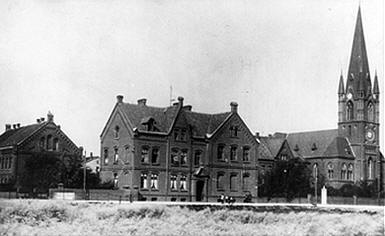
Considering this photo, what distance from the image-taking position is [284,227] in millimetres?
26312

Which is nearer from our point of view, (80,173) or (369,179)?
(80,173)

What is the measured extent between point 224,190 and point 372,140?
4446 centimetres

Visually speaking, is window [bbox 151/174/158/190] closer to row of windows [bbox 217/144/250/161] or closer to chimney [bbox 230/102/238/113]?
row of windows [bbox 217/144/250/161]

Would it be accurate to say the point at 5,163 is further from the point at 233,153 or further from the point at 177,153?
the point at 233,153

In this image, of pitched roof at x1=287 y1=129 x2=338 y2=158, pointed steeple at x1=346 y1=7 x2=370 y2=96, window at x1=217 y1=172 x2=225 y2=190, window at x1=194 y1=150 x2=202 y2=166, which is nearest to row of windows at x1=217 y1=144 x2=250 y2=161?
window at x1=217 y1=172 x2=225 y2=190

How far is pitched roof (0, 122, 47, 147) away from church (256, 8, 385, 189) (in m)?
34.7

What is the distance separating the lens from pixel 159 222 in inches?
1030

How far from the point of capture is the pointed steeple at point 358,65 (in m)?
92.8

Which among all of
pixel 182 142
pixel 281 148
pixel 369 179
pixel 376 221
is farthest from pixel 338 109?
pixel 376 221

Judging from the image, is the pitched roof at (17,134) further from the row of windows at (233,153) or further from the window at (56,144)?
the row of windows at (233,153)

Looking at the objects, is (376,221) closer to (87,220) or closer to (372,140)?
(87,220)

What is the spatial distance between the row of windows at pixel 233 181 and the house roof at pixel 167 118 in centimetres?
483

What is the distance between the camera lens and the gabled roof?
61781 millimetres

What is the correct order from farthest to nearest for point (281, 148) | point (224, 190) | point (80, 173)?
point (281, 148)
point (224, 190)
point (80, 173)
